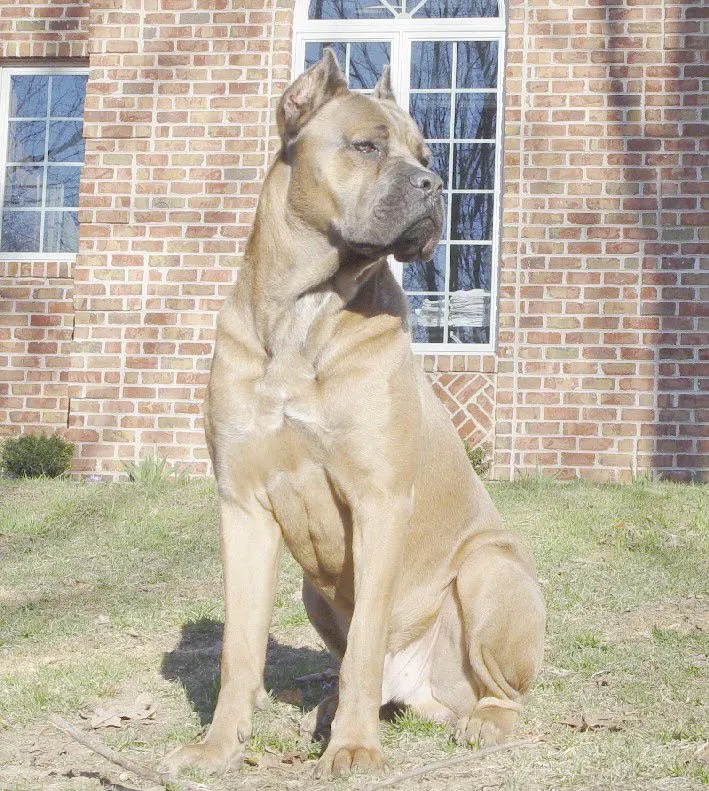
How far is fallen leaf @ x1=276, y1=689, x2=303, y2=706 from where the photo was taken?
13.0ft

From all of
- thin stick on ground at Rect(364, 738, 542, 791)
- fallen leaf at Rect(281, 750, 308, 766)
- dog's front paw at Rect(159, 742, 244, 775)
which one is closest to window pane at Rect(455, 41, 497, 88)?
thin stick on ground at Rect(364, 738, 542, 791)

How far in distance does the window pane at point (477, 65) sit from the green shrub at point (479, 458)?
3023 mm

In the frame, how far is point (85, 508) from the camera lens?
23.6ft

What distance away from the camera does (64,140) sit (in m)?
10.1

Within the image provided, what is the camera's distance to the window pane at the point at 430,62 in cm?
928

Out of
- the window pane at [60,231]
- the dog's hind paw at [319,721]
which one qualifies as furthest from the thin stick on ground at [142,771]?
the window pane at [60,231]

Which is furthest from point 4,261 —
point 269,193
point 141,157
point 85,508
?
point 269,193

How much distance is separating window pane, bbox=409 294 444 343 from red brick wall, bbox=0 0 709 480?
0.37m

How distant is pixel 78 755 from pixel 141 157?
6.58m

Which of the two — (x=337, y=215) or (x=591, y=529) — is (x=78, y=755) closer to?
(x=337, y=215)

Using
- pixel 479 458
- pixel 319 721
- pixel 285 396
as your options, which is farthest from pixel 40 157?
pixel 319 721

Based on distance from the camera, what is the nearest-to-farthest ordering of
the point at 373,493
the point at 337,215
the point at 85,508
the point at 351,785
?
the point at 351,785 → the point at 373,493 → the point at 337,215 → the point at 85,508

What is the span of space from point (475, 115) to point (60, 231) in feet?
12.5

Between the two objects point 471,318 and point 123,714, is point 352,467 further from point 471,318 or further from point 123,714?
point 471,318
